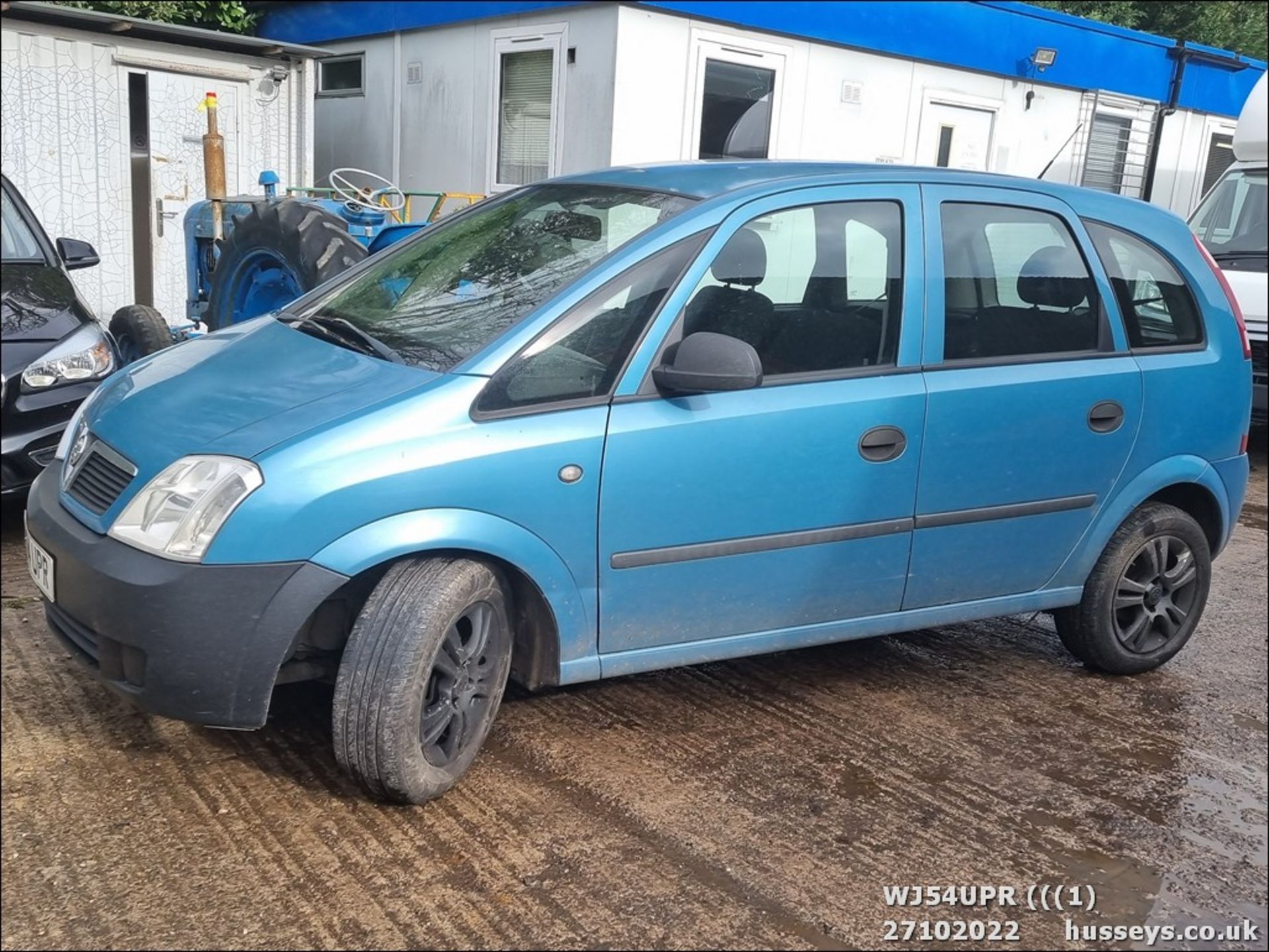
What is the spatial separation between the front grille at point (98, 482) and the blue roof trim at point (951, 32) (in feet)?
25.9

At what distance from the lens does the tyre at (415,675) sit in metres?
3.10

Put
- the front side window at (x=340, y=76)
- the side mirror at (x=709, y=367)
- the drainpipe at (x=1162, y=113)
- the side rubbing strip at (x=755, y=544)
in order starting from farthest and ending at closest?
the drainpipe at (x=1162, y=113) < the front side window at (x=340, y=76) < the side rubbing strip at (x=755, y=544) < the side mirror at (x=709, y=367)

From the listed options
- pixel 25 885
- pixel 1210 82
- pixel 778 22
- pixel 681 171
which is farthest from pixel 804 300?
pixel 1210 82

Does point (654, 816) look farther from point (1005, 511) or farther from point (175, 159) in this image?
point (175, 159)

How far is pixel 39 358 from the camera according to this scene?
206 inches

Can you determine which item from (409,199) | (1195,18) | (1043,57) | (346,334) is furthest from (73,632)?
(1195,18)

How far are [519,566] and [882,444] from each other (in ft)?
4.05

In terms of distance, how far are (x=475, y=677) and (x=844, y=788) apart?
1.14 metres

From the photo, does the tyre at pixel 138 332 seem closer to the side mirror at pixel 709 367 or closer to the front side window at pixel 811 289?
the front side window at pixel 811 289

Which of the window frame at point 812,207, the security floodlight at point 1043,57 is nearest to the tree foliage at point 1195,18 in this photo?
the security floodlight at point 1043,57

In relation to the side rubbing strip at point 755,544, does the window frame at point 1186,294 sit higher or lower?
higher

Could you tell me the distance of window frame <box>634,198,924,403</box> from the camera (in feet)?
11.5

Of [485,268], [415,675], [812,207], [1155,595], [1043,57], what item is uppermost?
[1043,57]

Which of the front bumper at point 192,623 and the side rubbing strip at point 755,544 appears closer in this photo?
the front bumper at point 192,623
